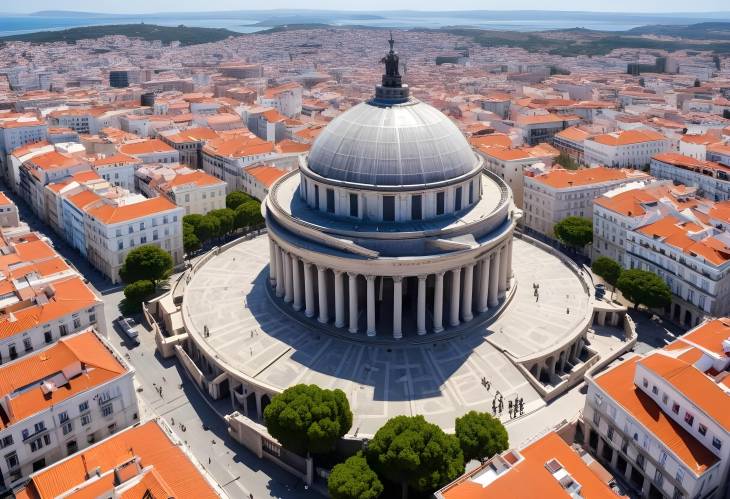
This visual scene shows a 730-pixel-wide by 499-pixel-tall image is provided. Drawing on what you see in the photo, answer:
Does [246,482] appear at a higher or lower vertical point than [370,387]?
lower

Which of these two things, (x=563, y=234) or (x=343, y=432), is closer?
(x=343, y=432)

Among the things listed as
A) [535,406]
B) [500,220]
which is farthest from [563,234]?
[535,406]

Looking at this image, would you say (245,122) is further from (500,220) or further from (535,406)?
(535,406)

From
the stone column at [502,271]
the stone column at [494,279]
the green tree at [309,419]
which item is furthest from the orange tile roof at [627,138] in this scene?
the green tree at [309,419]

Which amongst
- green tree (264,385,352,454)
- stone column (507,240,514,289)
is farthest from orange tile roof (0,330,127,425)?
stone column (507,240,514,289)

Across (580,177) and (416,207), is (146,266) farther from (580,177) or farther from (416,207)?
(580,177)

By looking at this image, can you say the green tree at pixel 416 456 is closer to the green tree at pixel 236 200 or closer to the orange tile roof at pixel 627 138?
the green tree at pixel 236 200
